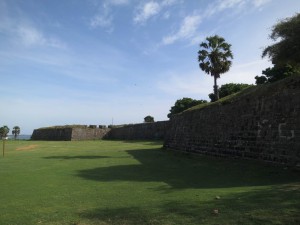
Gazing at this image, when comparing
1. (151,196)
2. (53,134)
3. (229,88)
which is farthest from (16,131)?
(151,196)

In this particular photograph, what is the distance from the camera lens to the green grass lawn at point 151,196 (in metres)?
5.48

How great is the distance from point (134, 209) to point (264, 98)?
29.6ft

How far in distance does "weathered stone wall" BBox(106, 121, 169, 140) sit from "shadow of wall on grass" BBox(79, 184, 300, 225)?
25.4 meters

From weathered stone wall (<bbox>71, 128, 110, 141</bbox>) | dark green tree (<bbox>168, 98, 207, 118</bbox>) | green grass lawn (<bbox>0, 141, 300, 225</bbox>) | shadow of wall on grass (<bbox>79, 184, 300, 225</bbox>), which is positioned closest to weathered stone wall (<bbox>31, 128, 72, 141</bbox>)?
weathered stone wall (<bbox>71, 128, 110, 141</bbox>)

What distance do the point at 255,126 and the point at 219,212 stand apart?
8.68 metres

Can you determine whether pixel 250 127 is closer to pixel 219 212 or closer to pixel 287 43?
pixel 287 43

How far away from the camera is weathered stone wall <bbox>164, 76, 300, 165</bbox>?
11.5m

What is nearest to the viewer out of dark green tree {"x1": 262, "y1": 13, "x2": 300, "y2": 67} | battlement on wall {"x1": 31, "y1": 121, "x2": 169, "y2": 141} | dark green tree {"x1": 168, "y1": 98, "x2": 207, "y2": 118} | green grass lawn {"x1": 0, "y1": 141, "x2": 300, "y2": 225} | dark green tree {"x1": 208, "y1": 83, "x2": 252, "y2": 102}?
green grass lawn {"x1": 0, "y1": 141, "x2": 300, "y2": 225}

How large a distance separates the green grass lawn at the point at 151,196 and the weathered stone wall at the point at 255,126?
0.86m

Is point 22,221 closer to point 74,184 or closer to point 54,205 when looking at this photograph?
point 54,205

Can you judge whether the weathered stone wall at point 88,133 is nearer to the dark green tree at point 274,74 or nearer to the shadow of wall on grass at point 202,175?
the dark green tree at point 274,74

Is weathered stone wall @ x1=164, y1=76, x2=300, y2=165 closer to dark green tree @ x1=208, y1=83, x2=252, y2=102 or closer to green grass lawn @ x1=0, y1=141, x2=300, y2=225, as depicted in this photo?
green grass lawn @ x1=0, y1=141, x2=300, y2=225

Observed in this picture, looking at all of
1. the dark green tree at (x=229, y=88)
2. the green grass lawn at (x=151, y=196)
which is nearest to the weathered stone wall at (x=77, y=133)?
the dark green tree at (x=229, y=88)

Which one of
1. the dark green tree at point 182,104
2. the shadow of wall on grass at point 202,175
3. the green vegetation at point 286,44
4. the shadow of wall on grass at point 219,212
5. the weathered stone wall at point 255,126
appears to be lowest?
the shadow of wall on grass at point 219,212
